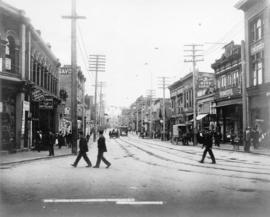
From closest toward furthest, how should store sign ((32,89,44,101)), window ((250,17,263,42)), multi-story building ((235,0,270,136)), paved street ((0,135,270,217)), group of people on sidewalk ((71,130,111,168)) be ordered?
paved street ((0,135,270,217))
group of people on sidewalk ((71,130,111,168))
store sign ((32,89,44,101))
multi-story building ((235,0,270,136))
window ((250,17,263,42))

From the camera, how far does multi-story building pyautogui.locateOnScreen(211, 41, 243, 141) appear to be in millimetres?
41344

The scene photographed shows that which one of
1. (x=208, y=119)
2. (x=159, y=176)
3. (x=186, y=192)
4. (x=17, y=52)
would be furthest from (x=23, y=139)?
(x=208, y=119)

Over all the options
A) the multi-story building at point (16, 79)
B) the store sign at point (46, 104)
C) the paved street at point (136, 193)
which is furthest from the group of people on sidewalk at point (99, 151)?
the store sign at point (46, 104)

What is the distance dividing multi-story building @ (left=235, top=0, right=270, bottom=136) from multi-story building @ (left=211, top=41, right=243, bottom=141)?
304 centimetres

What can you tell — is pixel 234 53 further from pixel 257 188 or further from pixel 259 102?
pixel 257 188

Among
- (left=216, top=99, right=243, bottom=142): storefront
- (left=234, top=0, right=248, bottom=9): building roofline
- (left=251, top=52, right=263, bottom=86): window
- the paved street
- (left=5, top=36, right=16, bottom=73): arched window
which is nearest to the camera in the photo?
the paved street

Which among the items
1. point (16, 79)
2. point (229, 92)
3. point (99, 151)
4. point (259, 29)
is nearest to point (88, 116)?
point (229, 92)

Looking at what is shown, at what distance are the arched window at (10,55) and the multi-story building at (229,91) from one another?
2296 cm

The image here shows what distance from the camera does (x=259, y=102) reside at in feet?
115

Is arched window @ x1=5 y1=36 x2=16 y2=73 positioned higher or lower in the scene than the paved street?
higher

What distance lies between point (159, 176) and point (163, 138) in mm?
51317

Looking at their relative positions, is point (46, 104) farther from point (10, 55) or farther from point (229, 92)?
point (229, 92)

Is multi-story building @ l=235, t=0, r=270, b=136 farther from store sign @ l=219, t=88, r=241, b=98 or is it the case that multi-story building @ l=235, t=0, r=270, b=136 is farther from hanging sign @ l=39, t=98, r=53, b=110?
hanging sign @ l=39, t=98, r=53, b=110

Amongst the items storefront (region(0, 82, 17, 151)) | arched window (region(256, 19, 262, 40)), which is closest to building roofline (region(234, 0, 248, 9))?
arched window (region(256, 19, 262, 40))
